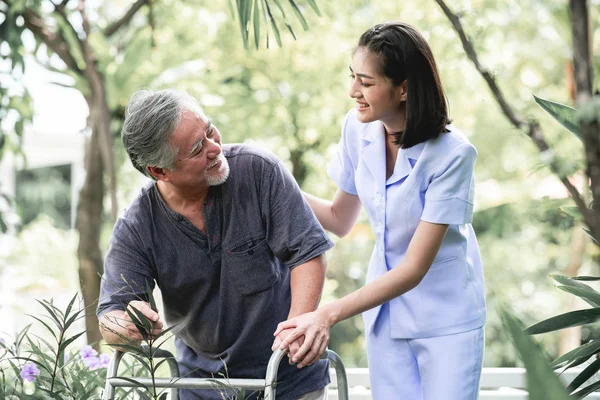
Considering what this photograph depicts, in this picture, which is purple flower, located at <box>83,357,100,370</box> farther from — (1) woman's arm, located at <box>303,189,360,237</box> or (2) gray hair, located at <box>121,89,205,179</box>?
(1) woman's arm, located at <box>303,189,360,237</box>

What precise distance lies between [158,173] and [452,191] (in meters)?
0.69

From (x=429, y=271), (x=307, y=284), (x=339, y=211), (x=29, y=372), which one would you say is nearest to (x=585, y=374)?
(x=429, y=271)

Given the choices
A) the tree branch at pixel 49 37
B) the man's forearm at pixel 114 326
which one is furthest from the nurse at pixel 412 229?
the tree branch at pixel 49 37

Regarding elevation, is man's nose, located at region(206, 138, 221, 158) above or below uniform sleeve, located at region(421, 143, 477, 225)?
above

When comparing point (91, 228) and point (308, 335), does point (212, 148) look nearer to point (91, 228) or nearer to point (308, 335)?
point (308, 335)

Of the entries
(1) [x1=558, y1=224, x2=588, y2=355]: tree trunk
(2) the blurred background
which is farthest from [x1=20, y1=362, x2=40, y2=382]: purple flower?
(1) [x1=558, y1=224, x2=588, y2=355]: tree trunk

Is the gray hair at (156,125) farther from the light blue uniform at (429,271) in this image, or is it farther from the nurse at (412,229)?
the light blue uniform at (429,271)

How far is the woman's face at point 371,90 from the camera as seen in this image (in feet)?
5.98

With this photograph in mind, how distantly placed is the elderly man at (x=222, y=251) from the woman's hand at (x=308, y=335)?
0.61 ft

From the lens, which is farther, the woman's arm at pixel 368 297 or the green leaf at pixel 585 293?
the green leaf at pixel 585 293

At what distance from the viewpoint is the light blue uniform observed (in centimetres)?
186

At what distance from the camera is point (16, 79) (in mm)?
3877

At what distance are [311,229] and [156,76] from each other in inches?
115

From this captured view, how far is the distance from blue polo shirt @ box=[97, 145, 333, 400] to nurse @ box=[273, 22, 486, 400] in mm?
196
